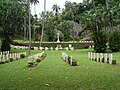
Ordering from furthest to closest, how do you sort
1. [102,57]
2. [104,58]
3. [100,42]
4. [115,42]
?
[115,42] → [100,42] → [102,57] → [104,58]

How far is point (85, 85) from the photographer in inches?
368

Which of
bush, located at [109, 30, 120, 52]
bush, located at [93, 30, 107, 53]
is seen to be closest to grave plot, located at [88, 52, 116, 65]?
bush, located at [93, 30, 107, 53]

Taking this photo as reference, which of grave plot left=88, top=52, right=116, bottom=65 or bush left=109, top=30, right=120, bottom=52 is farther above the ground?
bush left=109, top=30, right=120, bottom=52

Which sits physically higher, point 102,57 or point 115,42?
point 115,42

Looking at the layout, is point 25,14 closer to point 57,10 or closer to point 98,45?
point 98,45

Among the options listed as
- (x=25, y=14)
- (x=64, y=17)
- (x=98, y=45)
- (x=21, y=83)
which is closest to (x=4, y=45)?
(x=25, y=14)

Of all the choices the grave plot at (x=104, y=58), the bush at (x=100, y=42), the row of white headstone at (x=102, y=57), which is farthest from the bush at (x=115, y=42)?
the grave plot at (x=104, y=58)

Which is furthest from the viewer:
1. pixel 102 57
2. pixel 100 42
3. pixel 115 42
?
pixel 115 42

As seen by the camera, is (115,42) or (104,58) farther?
(115,42)

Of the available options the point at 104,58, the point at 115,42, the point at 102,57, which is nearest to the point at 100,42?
the point at 115,42

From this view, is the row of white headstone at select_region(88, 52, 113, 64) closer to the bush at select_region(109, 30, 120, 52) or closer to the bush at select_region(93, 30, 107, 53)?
the bush at select_region(93, 30, 107, 53)

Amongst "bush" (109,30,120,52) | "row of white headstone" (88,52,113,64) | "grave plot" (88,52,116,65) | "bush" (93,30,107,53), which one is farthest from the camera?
"bush" (109,30,120,52)

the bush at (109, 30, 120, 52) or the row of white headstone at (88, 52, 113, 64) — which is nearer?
the row of white headstone at (88, 52, 113, 64)

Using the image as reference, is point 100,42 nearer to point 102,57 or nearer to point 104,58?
point 102,57
